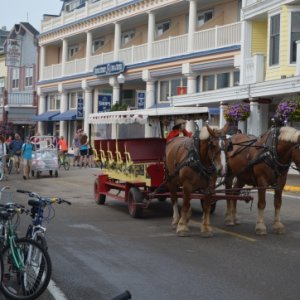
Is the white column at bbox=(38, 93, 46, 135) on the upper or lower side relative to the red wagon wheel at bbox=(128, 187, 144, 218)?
upper

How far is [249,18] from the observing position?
1054 inches

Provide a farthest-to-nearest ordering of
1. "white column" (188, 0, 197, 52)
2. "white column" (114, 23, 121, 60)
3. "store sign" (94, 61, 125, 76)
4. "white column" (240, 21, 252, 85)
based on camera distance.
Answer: "white column" (114, 23, 121, 60)
"store sign" (94, 61, 125, 76)
"white column" (188, 0, 197, 52)
"white column" (240, 21, 252, 85)

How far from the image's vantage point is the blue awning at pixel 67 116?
148 feet

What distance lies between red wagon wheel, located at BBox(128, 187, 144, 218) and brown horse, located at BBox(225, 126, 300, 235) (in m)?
2.24

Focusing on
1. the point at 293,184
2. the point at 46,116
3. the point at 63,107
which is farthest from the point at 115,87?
the point at 293,184

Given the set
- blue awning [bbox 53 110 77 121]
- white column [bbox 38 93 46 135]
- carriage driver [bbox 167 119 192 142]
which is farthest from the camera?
white column [bbox 38 93 46 135]

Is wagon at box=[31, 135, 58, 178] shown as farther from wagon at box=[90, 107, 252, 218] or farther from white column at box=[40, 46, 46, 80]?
white column at box=[40, 46, 46, 80]

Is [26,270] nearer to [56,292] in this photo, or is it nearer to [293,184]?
[56,292]

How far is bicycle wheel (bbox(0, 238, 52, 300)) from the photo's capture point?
256 inches

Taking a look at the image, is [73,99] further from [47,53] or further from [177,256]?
[177,256]

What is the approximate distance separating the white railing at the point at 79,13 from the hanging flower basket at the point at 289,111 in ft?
65.7

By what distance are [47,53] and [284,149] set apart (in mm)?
43054

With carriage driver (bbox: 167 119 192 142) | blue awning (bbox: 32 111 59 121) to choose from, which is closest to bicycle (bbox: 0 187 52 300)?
carriage driver (bbox: 167 119 192 142)

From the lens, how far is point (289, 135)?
10383mm
